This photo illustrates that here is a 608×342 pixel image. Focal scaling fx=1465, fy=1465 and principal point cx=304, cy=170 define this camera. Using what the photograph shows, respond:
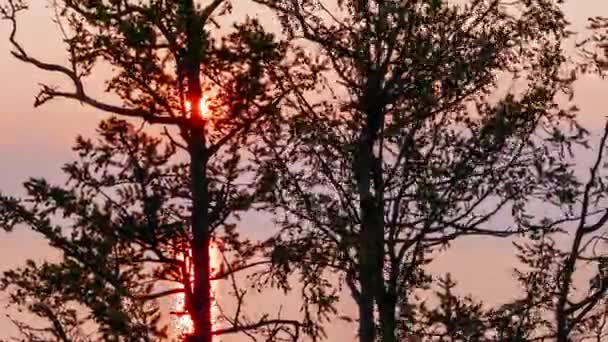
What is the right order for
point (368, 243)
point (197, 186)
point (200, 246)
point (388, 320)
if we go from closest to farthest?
1. point (200, 246)
2. point (197, 186)
3. point (388, 320)
4. point (368, 243)

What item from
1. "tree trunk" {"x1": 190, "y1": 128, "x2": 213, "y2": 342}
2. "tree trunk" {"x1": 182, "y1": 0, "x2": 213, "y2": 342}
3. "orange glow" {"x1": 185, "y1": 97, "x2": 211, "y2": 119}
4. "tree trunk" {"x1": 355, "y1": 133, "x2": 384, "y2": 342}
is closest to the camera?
"tree trunk" {"x1": 182, "y1": 0, "x2": 213, "y2": 342}

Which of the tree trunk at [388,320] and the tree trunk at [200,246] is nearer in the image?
the tree trunk at [200,246]

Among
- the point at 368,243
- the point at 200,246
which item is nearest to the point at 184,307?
the point at 200,246

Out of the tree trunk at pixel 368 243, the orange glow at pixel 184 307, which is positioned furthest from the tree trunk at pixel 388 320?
the orange glow at pixel 184 307

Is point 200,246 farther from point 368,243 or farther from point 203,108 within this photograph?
point 368,243

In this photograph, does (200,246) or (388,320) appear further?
(388,320)

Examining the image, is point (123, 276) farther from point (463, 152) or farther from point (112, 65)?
point (463, 152)

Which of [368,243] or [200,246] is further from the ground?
[368,243]

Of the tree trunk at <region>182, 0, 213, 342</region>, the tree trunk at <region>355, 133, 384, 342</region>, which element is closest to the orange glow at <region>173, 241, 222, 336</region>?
the tree trunk at <region>182, 0, 213, 342</region>

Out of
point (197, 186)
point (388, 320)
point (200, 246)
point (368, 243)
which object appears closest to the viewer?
point (200, 246)

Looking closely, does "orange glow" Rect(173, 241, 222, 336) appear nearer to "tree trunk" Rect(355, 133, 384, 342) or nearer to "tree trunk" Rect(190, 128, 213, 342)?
"tree trunk" Rect(190, 128, 213, 342)

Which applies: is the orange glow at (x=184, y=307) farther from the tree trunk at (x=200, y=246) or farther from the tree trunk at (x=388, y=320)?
the tree trunk at (x=388, y=320)

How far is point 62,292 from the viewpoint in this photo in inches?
953

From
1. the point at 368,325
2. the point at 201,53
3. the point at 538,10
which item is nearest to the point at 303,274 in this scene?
the point at 368,325
